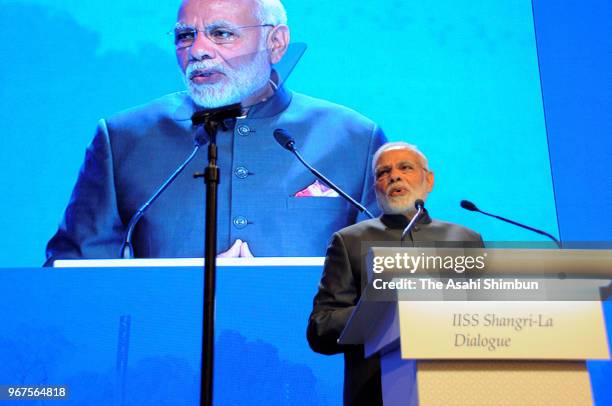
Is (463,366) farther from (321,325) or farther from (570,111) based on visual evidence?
(570,111)

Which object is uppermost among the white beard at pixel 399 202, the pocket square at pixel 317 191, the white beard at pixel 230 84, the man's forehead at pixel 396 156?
the white beard at pixel 230 84

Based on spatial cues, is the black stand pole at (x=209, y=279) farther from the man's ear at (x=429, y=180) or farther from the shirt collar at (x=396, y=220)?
the man's ear at (x=429, y=180)

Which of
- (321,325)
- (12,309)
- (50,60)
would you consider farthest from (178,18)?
(321,325)

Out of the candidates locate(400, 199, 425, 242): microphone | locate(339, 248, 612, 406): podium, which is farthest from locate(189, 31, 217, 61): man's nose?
locate(339, 248, 612, 406): podium

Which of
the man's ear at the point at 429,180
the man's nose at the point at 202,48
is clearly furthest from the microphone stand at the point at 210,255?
the man's nose at the point at 202,48

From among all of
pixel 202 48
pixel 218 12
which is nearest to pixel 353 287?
pixel 202 48

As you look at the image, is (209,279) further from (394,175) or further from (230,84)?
(230,84)

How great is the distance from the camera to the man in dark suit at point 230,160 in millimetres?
3301

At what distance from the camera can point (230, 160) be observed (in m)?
3.42

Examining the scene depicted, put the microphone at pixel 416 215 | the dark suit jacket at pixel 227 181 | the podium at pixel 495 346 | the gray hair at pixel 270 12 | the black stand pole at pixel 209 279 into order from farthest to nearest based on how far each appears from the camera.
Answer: the gray hair at pixel 270 12, the dark suit jacket at pixel 227 181, the microphone at pixel 416 215, the black stand pole at pixel 209 279, the podium at pixel 495 346

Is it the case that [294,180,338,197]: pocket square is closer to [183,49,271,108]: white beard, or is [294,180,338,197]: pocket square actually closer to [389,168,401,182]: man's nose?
[183,49,271,108]: white beard

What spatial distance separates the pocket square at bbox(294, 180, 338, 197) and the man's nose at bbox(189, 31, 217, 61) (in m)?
0.80

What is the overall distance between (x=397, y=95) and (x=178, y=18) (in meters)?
1.17

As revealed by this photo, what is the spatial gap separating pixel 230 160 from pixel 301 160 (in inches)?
13.5
